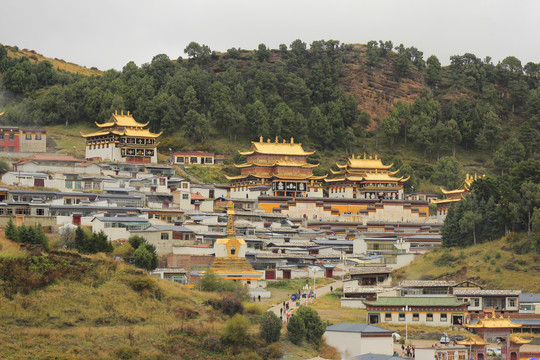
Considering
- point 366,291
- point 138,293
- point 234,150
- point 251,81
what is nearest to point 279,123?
point 234,150

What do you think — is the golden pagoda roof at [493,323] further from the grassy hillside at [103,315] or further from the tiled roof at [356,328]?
the grassy hillside at [103,315]

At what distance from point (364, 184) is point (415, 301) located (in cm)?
4680

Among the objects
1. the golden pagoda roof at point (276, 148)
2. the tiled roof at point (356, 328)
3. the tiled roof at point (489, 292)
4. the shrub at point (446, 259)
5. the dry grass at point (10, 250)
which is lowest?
the tiled roof at point (356, 328)

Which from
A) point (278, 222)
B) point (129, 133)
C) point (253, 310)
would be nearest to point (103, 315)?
point (253, 310)

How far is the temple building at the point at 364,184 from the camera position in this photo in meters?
101

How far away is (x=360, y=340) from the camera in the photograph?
1863 inches

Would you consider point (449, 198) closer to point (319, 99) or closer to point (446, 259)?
point (446, 259)

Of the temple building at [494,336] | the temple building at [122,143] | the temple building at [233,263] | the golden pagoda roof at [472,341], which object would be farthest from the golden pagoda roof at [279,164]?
the golden pagoda roof at [472,341]

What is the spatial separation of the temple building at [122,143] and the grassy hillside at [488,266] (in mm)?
38517

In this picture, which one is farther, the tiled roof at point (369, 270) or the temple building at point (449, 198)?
the temple building at point (449, 198)

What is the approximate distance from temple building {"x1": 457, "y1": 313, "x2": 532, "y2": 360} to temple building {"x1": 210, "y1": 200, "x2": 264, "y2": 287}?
13.6m

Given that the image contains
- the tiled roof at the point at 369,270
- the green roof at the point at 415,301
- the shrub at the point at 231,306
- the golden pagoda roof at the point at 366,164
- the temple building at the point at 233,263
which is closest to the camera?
the shrub at the point at 231,306

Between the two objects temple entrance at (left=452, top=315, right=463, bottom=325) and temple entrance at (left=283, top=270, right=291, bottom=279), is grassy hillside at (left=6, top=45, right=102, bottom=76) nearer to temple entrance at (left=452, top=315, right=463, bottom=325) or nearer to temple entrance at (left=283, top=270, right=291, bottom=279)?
temple entrance at (left=283, top=270, right=291, bottom=279)

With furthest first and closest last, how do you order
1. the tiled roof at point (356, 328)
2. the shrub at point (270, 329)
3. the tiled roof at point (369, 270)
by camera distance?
1. the tiled roof at point (369, 270)
2. the tiled roof at point (356, 328)
3. the shrub at point (270, 329)
